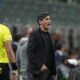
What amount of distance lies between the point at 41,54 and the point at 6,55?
2.53 ft

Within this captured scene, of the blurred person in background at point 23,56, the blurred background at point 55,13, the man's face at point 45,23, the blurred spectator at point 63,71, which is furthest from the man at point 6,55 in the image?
the blurred background at point 55,13

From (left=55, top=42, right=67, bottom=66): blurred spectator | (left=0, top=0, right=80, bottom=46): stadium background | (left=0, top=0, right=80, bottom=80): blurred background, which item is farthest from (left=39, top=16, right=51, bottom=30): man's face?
(left=0, top=0, right=80, bottom=80): blurred background

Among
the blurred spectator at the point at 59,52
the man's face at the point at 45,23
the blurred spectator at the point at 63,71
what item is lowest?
the blurred spectator at the point at 63,71

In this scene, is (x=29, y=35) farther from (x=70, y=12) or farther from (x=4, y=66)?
(x=70, y=12)

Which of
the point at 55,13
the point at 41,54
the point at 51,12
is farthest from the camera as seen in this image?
the point at 55,13

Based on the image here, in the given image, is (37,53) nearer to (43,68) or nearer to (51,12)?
(43,68)

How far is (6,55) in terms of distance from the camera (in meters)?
13.9

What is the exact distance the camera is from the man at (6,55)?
13.6m

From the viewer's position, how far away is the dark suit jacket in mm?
14320

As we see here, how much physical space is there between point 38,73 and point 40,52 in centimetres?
40

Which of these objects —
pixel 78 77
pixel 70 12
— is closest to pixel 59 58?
pixel 78 77

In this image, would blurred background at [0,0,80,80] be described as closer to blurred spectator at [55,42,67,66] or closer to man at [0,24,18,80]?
blurred spectator at [55,42,67,66]

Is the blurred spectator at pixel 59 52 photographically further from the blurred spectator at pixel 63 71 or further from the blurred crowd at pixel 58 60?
the blurred spectator at pixel 63 71

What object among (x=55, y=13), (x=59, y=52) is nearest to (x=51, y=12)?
(x=55, y=13)
